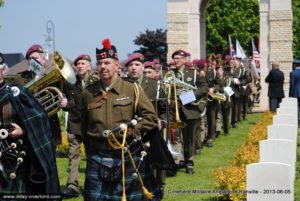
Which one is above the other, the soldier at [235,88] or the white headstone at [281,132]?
the white headstone at [281,132]

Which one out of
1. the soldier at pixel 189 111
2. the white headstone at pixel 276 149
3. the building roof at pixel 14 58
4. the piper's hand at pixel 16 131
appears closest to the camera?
the piper's hand at pixel 16 131

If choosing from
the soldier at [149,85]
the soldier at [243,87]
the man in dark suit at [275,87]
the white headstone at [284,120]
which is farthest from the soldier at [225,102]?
the soldier at [149,85]

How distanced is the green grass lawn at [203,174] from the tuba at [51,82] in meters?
2.51

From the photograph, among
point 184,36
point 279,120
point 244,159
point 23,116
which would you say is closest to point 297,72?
point 184,36

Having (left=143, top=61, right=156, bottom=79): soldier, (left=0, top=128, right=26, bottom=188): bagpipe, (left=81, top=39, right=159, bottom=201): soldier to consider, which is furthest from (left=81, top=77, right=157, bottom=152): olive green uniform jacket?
(left=143, top=61, right=156, bottom=79): soldier

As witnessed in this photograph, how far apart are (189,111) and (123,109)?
591 centimetres

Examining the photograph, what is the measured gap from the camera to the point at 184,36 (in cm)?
2883

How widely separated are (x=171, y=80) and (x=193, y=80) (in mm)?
734

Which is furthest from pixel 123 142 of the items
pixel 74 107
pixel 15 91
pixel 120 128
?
pixel 74 107

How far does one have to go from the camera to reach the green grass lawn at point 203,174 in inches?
390

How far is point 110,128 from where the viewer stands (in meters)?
6.34

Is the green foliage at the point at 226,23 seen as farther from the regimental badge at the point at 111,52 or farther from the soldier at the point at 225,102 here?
the regimental badge at the point at 111,52

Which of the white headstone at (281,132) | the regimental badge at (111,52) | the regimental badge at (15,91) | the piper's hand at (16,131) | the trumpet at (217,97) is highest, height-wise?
the regimental badge at (111,52)

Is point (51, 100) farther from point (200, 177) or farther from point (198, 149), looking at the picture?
point (198, 149)
